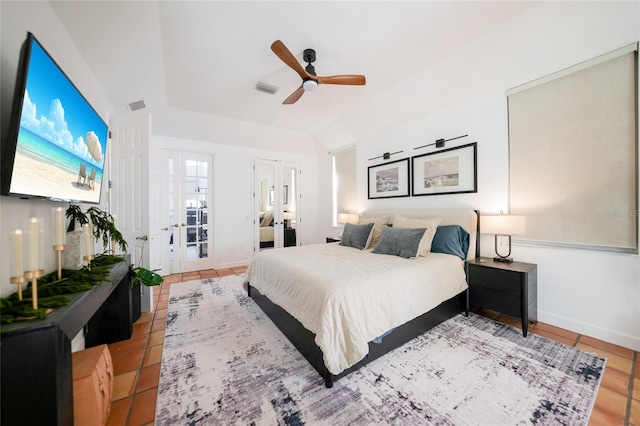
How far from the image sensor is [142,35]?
2.21 m

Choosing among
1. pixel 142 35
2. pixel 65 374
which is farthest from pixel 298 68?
pixel 65 374

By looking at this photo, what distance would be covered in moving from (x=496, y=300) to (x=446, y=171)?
5.66ft

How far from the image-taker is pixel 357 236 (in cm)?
338

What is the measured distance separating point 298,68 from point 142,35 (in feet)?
4.91

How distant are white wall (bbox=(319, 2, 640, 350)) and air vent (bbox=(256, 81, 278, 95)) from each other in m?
1.76

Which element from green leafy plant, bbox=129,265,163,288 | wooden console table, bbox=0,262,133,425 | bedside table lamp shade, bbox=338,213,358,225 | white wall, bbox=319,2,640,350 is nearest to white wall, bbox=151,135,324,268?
bedside table lamp shade, bbox=338,213,358,225

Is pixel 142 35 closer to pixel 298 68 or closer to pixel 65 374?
pixel 298 68

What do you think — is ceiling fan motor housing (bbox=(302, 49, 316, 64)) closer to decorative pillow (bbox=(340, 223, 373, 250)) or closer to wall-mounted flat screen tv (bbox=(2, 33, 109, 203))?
wall-mounted flat screen tv (bbox=(2, 33, 109, 203))

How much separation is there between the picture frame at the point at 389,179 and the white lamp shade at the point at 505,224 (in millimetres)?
1373

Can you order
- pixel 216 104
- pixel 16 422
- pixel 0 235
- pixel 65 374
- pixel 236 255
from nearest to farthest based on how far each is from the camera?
pixel 16 422 < pixel 65 374 < pixel 0 235 < pixel 216 104 < pixel 236 255

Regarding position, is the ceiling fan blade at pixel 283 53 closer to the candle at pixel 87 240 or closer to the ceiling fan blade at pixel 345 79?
the ceiling fan blade at pixel 345 79

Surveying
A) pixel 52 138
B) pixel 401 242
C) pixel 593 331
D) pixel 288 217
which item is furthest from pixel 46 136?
pixel 288 217

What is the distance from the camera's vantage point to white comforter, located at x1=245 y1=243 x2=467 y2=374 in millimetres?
1585

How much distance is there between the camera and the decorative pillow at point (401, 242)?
258cm
